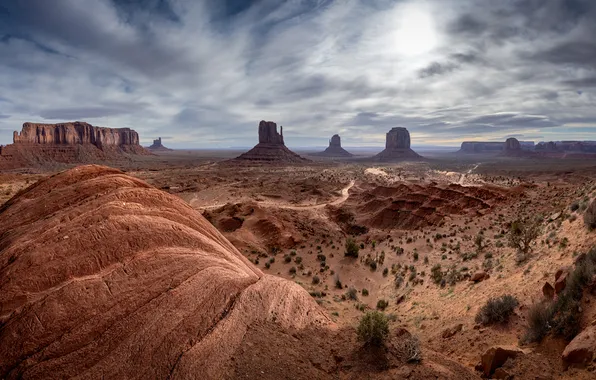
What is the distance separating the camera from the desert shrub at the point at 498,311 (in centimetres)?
869

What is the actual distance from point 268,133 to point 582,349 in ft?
527

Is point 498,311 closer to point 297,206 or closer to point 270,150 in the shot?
point 297,206

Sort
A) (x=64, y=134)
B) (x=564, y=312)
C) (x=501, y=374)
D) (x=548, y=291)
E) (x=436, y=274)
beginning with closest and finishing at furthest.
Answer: (x=501, y=374) → (x=564, y=312) → (x=548, y=291) → (x=436, y=274) → (x=64, y=134)

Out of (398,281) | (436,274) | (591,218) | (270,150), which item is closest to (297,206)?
(398,281)

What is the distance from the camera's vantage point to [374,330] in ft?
23.9

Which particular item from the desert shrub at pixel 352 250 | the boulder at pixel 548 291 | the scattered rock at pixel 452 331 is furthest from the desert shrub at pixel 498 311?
the desert shrub at pixel 352 250

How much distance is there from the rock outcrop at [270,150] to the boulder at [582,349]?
131 metres

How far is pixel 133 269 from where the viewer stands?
27.8 ft

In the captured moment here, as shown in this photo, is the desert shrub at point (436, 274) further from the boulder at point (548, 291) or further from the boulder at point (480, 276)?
the boulder at point (548, 291)

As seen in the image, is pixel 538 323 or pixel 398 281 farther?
pixel 398 281

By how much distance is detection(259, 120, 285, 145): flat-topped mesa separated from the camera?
524ft

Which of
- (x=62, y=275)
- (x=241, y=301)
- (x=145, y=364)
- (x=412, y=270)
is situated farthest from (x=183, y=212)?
(x=412, y=270)

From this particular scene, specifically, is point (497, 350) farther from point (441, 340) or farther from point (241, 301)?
point (241, 301)

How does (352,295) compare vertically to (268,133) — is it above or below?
below
